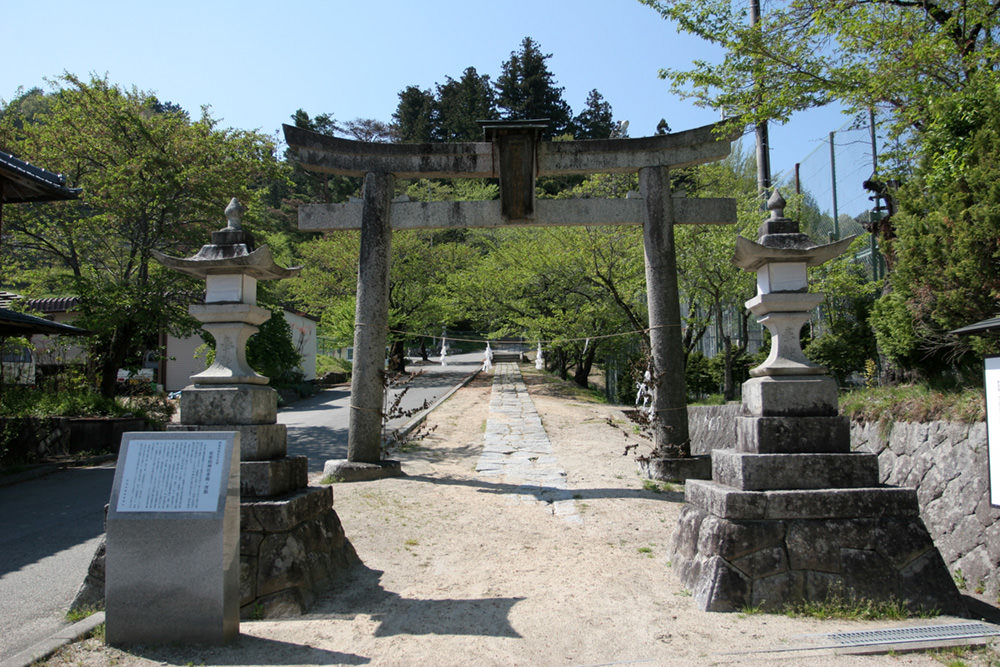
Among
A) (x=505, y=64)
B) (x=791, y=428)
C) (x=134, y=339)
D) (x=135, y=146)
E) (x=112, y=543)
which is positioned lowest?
(x=112, y=543)

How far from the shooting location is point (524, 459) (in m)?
10.2

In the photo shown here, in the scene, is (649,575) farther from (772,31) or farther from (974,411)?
(772,31)

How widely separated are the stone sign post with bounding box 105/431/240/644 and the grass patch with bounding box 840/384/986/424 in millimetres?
6085

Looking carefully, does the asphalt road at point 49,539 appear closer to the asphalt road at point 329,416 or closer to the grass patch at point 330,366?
the asphalt road at point 329,416

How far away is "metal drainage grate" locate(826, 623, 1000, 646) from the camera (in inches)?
141

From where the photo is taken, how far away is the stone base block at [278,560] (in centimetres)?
432

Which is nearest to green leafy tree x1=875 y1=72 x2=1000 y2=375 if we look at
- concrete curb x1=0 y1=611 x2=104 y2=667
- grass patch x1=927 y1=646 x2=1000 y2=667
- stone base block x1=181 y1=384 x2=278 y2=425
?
grass patch x1=927 y1=646 x2=1000 y2=667

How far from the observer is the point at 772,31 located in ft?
27.8

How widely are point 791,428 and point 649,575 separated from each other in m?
1.59

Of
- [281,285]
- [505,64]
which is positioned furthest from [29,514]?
[505,64]

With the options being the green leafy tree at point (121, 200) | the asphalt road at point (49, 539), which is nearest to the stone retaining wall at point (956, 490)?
the asphalt road at point (49, 539)

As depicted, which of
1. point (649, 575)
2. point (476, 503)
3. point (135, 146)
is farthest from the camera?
point (135, 146)

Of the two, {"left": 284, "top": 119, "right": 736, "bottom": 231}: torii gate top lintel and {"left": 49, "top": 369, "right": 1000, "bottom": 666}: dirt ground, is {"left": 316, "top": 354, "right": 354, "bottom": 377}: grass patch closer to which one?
{"left": 284, "top": 119, "right": 736, "bottom": 231}: torii gate top lintel

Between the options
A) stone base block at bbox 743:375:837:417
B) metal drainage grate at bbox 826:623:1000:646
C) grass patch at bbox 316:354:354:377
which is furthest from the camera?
grass patch at bbox 316:354:354:377
